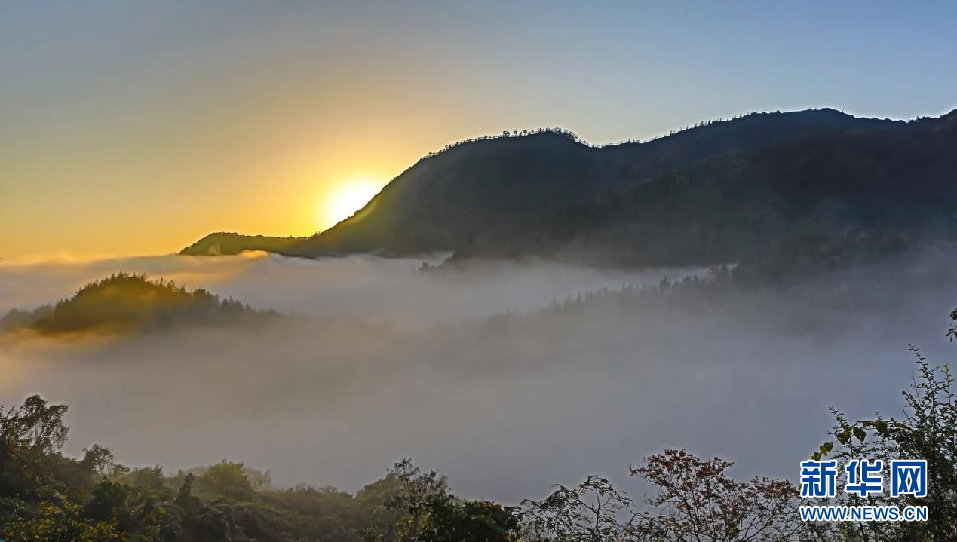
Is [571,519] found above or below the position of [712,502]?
below

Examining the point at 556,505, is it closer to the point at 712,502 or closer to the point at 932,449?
the point at 712,502

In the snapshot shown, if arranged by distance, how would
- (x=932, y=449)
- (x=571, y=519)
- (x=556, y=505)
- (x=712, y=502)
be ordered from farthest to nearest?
1. (x=712, y=502)
2. (x=571, y=519)
3. (x=556, y=505)
4. (x=932, y=449)

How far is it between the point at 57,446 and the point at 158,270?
146 meters

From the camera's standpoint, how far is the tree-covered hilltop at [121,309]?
165625 mm

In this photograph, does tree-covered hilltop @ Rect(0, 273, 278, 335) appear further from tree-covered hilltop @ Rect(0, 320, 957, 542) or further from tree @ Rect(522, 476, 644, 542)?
tree @ Rect(522, 476, 644, 542)

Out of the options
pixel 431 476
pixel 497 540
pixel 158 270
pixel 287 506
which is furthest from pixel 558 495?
pixel 158 270

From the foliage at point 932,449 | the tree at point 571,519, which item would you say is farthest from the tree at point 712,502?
the foliage at point 932,449

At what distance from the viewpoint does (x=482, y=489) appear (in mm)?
135000

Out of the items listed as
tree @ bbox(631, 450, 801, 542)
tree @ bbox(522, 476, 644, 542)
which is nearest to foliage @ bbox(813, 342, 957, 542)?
tree @ bbox(631, 450, 801, 542)

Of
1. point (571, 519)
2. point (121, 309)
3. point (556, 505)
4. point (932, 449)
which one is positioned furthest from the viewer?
point (121, 309)

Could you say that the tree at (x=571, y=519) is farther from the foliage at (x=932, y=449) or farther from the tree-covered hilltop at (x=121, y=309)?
the tree-covered hilltop at (x=121, y=309)

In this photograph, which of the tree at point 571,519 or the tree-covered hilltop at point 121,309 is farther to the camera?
the tree-covered hilltop at point 121,309

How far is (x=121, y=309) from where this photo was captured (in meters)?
174

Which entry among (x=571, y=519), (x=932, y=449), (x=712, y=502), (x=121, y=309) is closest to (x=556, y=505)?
(x=571, y=519)
